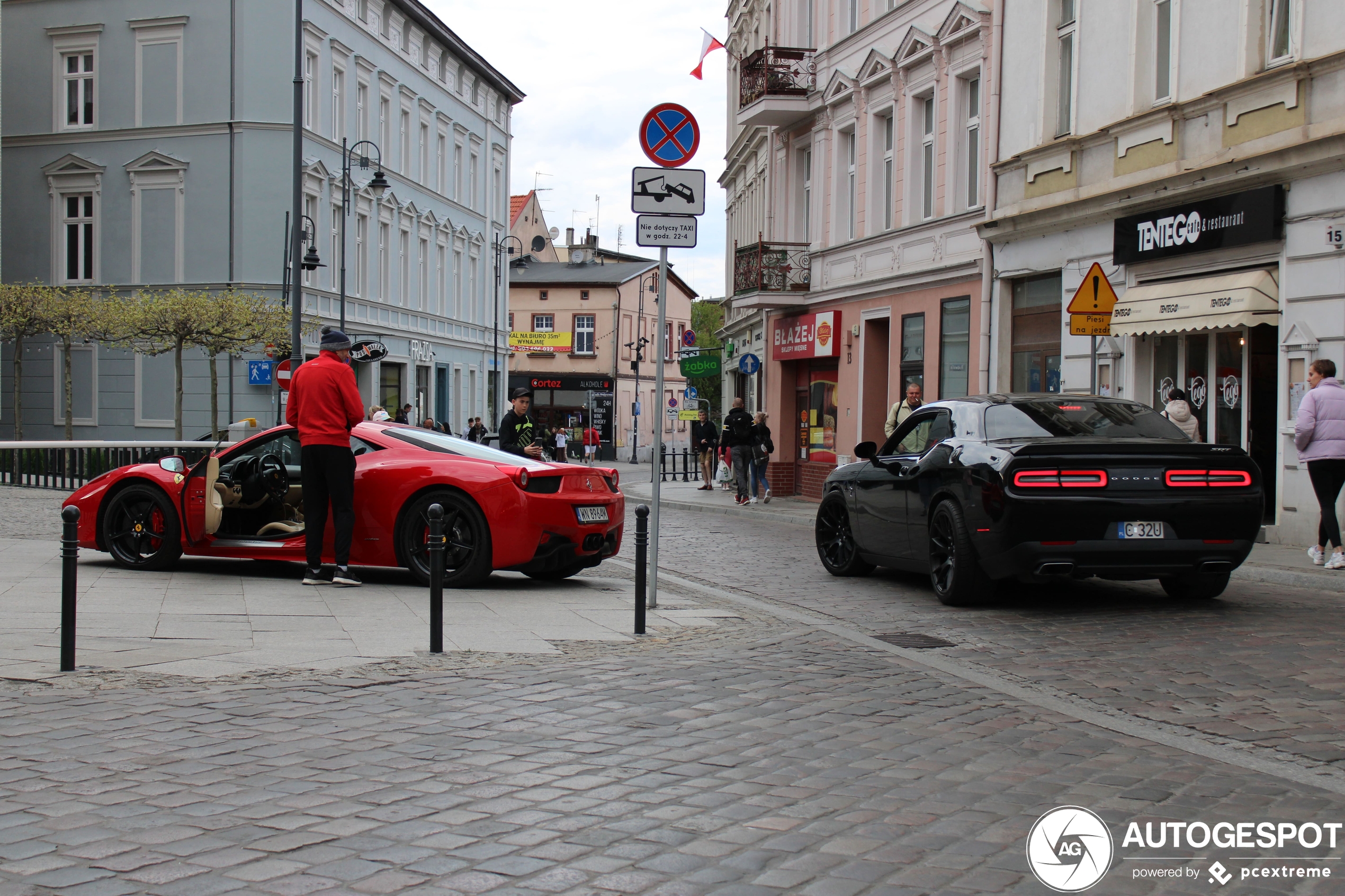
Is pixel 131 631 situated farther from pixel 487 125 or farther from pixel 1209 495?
pixel 487 125

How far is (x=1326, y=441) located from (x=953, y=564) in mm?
4796

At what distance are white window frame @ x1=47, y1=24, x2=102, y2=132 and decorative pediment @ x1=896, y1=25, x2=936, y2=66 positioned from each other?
85.9 ft

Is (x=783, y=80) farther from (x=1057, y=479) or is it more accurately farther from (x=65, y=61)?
(x=65, y=61)

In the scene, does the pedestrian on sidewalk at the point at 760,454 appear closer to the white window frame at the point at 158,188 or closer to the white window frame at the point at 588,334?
the white window frame at the point at 158,188

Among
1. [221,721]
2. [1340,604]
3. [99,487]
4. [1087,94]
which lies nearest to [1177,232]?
[1087,94]

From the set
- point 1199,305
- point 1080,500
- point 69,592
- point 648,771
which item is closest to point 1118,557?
point 1080,500

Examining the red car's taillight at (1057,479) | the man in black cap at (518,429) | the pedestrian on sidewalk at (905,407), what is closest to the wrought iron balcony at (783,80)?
the pedestrian on sidewalk at (905,407)

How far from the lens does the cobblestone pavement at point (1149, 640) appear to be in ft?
19.9

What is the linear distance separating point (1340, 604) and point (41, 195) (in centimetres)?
3937

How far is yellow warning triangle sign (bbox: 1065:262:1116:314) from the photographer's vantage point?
14.7 metres

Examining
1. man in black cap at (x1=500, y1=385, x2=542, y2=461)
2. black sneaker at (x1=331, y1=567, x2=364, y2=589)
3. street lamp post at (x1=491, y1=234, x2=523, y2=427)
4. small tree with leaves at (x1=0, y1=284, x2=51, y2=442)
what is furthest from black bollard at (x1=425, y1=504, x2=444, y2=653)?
street lamp post at (x1=491, y1=234, x2=523, y2=427)

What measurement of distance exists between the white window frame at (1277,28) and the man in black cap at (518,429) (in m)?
9.31

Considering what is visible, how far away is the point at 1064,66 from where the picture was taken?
65.9 feet

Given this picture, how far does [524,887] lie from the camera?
3.76 metres
